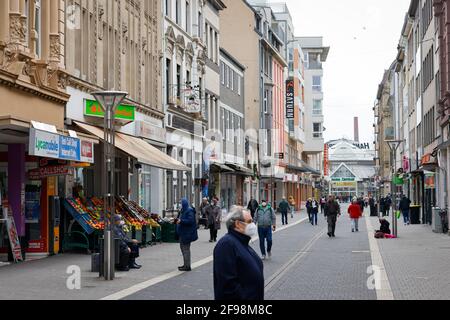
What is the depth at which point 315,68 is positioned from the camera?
113062mm

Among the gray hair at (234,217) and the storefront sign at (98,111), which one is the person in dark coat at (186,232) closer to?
the storefront sign at (98,111)

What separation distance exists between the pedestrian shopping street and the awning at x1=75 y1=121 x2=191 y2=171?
8.84 ft

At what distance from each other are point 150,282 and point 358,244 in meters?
14.1

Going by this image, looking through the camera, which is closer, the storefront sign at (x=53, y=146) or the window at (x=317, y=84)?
the storefront sign at (x=53, y=146)

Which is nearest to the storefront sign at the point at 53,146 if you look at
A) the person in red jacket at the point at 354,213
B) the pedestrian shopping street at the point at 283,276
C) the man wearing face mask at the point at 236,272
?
the pedestrian shopping street at the point at 283,276

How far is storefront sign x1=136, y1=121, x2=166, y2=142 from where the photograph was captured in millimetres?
32662

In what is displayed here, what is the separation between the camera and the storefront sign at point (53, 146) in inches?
754

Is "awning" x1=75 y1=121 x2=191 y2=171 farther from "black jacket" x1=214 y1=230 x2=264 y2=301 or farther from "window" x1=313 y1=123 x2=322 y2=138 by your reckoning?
"window" x1=313 y1=123 x2=322 y2=138

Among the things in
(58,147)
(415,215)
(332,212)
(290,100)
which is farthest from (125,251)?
(290,100)

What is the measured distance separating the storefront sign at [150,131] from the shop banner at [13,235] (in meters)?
11.3

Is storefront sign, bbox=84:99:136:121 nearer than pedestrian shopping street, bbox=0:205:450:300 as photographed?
No

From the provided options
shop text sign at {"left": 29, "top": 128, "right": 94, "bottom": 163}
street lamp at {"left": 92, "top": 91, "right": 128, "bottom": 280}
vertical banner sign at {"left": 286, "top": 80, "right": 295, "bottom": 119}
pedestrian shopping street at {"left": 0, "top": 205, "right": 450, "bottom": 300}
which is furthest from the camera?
vertical banner sign at {"left": 286, "top": 80, "right": 295, "bottom": 119}

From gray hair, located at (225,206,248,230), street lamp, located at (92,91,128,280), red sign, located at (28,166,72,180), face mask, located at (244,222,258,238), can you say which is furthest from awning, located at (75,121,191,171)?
face mask, located at (244,222,258,238)
